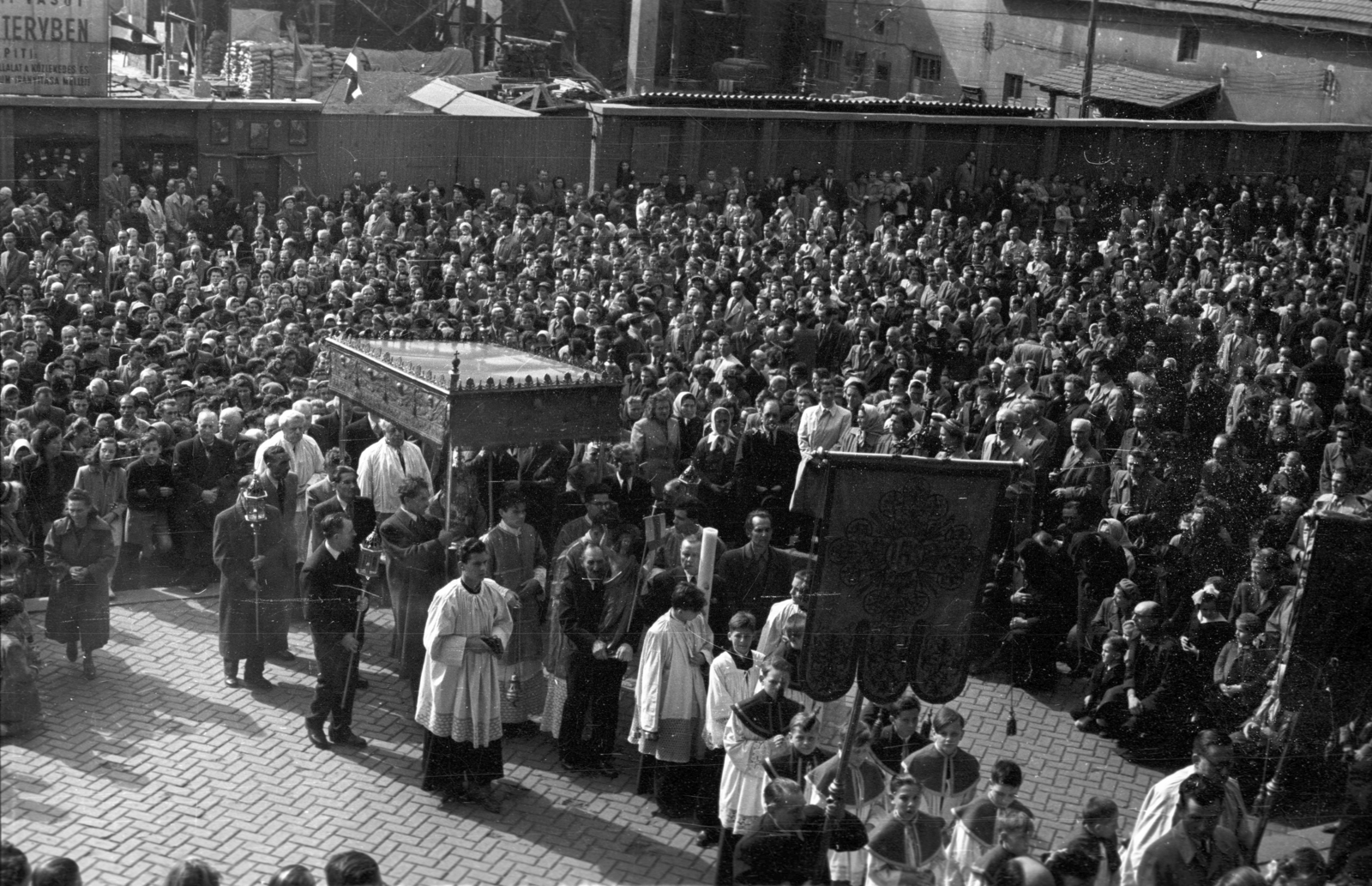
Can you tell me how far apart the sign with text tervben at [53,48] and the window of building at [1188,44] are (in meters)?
22.7

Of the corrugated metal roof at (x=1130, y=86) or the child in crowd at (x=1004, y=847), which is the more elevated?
the corrugated metal roof at (x=1130, y=86)

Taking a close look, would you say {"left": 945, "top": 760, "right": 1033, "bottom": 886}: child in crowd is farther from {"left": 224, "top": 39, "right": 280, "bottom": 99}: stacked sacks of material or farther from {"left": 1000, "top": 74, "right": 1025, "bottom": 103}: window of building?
{"left": 1000, "top": 74, "right": 1025, "bottom": 103}: window of building

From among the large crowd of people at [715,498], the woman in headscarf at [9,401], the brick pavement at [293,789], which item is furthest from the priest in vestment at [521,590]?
the woman in headscarf at [9,401]

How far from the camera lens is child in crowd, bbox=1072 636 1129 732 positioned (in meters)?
9.86

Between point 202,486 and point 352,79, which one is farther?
point 352,79

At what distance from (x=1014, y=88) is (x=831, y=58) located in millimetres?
5823

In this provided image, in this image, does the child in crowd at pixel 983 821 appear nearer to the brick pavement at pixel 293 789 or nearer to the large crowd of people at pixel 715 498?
the large crowd of people at pixel 715 498

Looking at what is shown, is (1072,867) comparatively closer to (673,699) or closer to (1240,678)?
(673,699)

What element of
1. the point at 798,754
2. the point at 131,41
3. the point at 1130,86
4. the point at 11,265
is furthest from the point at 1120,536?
the point at 131,41

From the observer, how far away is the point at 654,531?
10461 mm

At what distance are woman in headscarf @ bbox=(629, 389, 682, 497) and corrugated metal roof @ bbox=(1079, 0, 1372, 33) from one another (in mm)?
23734

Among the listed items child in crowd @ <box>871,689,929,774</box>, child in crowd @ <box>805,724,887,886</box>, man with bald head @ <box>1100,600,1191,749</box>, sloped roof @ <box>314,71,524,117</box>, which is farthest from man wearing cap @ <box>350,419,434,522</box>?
sloped roof @ <box>314,71,524,117</box>

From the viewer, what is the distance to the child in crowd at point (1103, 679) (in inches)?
388

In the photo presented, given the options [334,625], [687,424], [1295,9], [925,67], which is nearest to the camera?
[334,625]
